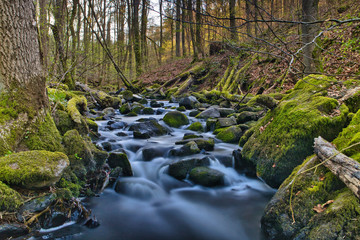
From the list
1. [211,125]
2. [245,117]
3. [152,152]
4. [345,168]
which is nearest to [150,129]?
[152,152]

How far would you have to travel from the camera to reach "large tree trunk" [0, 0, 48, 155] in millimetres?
3254

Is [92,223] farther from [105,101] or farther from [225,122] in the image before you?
[105,101]

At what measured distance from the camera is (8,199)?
8.52 ft

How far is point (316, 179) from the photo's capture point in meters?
2.82

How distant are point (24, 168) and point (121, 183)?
213 centimetres

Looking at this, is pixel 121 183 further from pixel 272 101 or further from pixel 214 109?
pixel 214 109

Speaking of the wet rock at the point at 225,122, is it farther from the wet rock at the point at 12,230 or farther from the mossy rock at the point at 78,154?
the wet rock at the point at 12,230

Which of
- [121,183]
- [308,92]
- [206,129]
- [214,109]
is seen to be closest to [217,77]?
[214,109]

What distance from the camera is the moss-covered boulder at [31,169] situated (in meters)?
2.78

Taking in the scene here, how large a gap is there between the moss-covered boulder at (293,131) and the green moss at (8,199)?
388 centimetres

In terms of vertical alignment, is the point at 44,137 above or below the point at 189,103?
below

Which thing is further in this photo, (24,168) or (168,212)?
(168,212)

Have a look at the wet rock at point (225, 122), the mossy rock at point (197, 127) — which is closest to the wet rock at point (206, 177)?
the wet rock at point (225, 122)

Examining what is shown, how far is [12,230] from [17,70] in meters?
2.22
